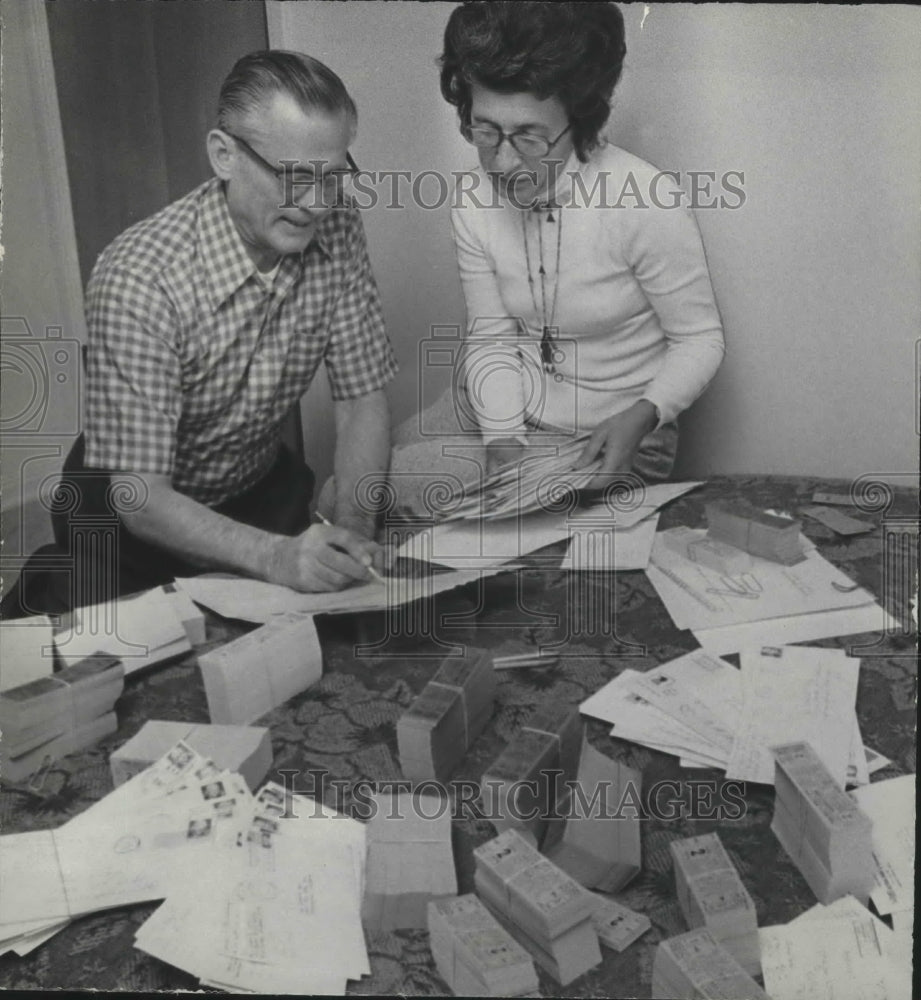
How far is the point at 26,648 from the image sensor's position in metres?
1.28

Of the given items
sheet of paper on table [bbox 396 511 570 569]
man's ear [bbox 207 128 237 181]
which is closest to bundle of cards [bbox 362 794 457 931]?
sheet of paper on table [bbox 396 511 570 569]

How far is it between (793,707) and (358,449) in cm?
63

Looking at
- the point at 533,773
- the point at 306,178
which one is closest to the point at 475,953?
the point at 533,773

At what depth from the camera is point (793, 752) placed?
3.54 ft

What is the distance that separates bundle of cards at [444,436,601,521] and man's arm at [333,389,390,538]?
0.12 metres

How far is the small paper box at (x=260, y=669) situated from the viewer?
3.84 ft

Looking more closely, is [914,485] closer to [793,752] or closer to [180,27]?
[793,752]

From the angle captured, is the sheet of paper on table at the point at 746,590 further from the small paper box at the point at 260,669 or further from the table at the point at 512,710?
the small paper box at the point at 260,669

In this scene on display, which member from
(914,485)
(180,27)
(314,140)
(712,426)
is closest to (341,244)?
(314,140)

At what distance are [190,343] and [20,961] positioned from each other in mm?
723

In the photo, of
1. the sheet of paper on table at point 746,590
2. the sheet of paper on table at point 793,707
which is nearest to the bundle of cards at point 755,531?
the sheet of paper on table at point 746,590

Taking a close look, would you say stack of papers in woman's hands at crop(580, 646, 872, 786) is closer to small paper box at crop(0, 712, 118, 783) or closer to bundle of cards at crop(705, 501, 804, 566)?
bundle of cards at crop(705, 501, 804, 566)

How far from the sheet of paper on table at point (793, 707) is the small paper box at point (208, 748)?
528 millimetres

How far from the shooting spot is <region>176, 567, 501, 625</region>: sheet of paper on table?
4.15 feet
